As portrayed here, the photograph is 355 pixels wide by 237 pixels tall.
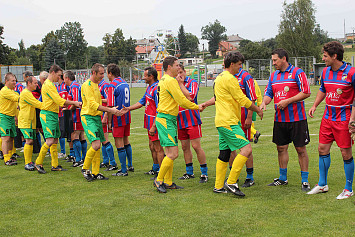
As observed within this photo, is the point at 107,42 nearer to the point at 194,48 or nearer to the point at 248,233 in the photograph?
the point at 194,48

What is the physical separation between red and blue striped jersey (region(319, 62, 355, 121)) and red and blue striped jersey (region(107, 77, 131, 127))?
423 cm

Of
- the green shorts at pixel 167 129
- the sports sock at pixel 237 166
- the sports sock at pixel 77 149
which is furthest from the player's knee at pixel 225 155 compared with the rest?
the sports sock at pixel 77 149

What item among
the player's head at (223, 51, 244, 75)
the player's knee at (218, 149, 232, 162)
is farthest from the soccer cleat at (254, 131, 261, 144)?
the player's head at (223, 51, 244, 75)

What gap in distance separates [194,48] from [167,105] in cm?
14410

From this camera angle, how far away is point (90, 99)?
7824 millimetres

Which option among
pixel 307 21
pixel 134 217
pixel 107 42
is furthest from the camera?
pixel 107 42

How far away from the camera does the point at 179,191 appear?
683 centimetres

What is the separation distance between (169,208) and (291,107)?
2734 millimetres

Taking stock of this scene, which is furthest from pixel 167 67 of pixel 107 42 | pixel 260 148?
pixel 107 42

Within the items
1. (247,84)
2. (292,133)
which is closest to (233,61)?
(247,84)

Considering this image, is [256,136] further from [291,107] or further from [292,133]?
[291,107]

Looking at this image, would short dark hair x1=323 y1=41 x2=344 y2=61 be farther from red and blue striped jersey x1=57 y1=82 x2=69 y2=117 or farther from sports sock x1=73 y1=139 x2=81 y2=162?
red and blue striped jersey x1=57 y1=82 x2=69 y2=117

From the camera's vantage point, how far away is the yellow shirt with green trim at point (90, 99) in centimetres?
777

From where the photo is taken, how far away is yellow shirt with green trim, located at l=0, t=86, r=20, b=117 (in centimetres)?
1019
